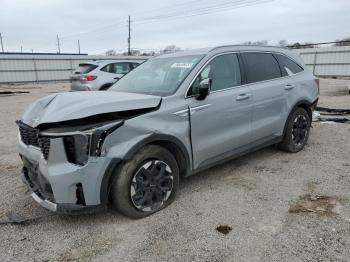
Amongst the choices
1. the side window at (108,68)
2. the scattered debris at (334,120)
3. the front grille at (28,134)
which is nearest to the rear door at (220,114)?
the front grille at (28,134)

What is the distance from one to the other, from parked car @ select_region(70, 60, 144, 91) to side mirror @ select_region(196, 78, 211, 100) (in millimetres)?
7951

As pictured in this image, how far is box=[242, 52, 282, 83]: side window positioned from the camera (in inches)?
171

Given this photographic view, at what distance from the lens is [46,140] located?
9.18ft

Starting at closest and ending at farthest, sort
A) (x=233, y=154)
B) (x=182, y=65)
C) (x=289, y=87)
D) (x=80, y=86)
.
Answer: (x=182, y=65)
(x=233, y=154)
(x=289, y=87)
(x=80, y=86)

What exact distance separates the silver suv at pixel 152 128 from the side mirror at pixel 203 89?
11mm

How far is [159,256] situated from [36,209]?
65.4 inches

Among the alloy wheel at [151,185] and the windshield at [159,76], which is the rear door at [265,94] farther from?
the alloy wheel at [151,185]

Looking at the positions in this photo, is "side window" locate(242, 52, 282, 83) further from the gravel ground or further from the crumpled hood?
the crumpled hood

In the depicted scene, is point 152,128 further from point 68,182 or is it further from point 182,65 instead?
point 182,65

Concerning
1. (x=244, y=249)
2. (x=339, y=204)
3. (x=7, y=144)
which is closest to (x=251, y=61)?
(x=339, y=204)

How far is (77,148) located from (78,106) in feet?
1.34

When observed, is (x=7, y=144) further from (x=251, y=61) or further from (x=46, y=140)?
(x=251, y=61)

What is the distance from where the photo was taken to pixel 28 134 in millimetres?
3131

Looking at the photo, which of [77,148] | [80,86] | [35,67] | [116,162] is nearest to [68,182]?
[77,148]
